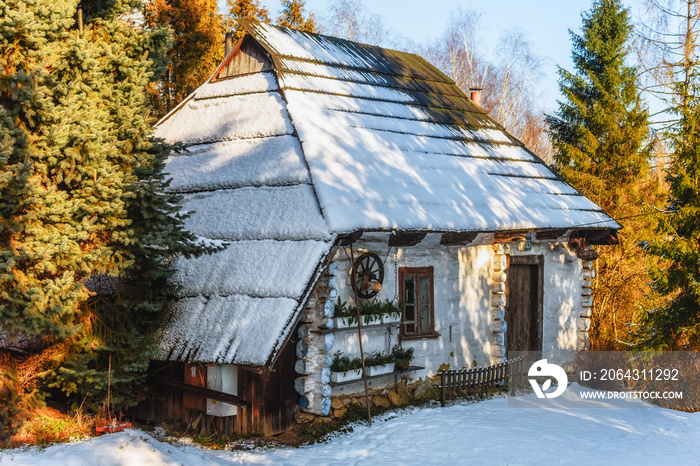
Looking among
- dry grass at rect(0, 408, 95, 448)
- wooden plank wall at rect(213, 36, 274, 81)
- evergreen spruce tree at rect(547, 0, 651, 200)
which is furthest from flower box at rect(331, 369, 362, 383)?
evergreen spruce tree at rect(547, 0, 651, 200)

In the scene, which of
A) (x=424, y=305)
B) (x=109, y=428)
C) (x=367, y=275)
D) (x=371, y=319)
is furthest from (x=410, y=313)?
(x=109, y=428)

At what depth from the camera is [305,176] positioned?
929 cm

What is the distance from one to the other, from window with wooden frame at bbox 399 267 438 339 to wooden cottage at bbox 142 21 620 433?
23 millimetres

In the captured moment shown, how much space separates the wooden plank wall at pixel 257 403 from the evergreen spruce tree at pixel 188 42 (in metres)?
10.2

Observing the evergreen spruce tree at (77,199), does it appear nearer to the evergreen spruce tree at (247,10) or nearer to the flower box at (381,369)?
the flower box at (381,369)

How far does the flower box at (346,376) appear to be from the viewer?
353 inches

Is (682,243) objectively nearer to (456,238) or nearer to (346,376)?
(456,238)

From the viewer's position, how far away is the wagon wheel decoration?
372 inches

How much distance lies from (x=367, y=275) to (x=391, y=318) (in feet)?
2.54

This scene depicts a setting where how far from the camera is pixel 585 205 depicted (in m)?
13.4

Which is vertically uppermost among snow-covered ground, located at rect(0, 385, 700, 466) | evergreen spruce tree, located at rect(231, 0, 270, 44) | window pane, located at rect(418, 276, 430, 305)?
evergreen spruce tree, located at rect(231, 0, 270, 44)

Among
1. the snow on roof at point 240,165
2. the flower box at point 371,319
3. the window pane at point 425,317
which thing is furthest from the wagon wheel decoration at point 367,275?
the snow on roof at point 240,165

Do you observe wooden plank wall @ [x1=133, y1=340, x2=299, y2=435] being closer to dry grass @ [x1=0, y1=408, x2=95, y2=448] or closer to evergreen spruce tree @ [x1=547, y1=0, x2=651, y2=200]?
dry grass @ [x1=0, y1=408, x2=95, y2=448]

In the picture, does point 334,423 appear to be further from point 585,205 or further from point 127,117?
point 585,205
